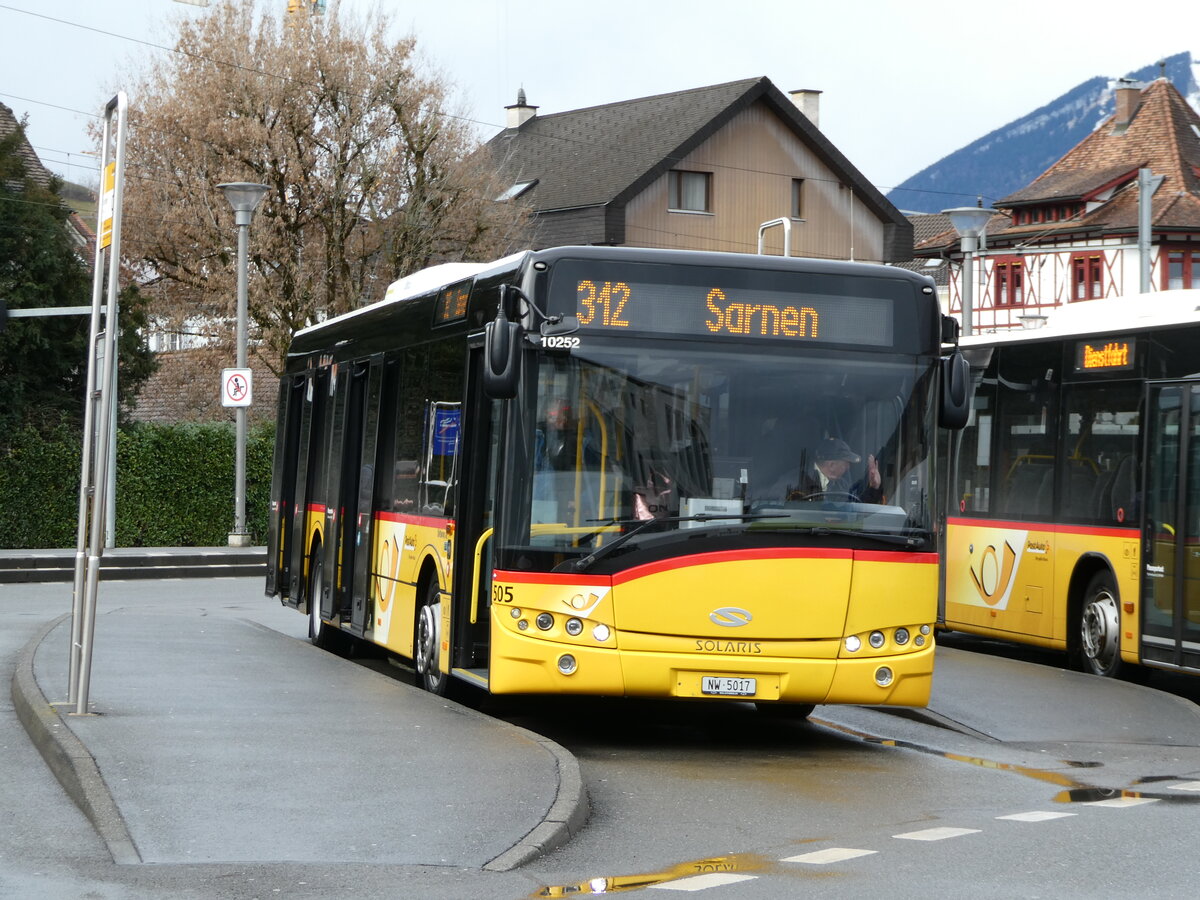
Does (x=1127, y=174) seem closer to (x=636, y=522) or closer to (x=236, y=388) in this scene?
(x=236, y=388)

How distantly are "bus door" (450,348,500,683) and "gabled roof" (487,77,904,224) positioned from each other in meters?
40.2

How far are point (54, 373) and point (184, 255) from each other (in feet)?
32.3

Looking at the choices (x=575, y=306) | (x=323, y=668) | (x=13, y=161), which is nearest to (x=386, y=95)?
(x=13, y=161)

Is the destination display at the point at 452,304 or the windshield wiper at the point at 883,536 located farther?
the destination display at the point at 452,304

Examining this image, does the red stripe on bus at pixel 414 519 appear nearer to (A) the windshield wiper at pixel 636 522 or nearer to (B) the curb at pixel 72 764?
(A) the windshield wiper at pixel 636 522

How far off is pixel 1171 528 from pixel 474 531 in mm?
5518

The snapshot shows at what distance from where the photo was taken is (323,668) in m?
14.9

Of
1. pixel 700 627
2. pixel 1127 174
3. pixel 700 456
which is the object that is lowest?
pixel 700 627

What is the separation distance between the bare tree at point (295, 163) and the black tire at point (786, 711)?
97.8 feet

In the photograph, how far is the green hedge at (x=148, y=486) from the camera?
107 feet

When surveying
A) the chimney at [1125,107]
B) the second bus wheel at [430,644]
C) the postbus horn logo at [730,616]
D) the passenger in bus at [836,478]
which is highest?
the chimney at [1125,107]

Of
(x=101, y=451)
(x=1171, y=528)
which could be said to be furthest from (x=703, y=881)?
(x=1171, y=528)

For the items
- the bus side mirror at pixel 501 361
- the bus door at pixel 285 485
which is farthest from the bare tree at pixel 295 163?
the bus side mirror at pixel 501 361

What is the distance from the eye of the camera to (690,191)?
55844 mm
